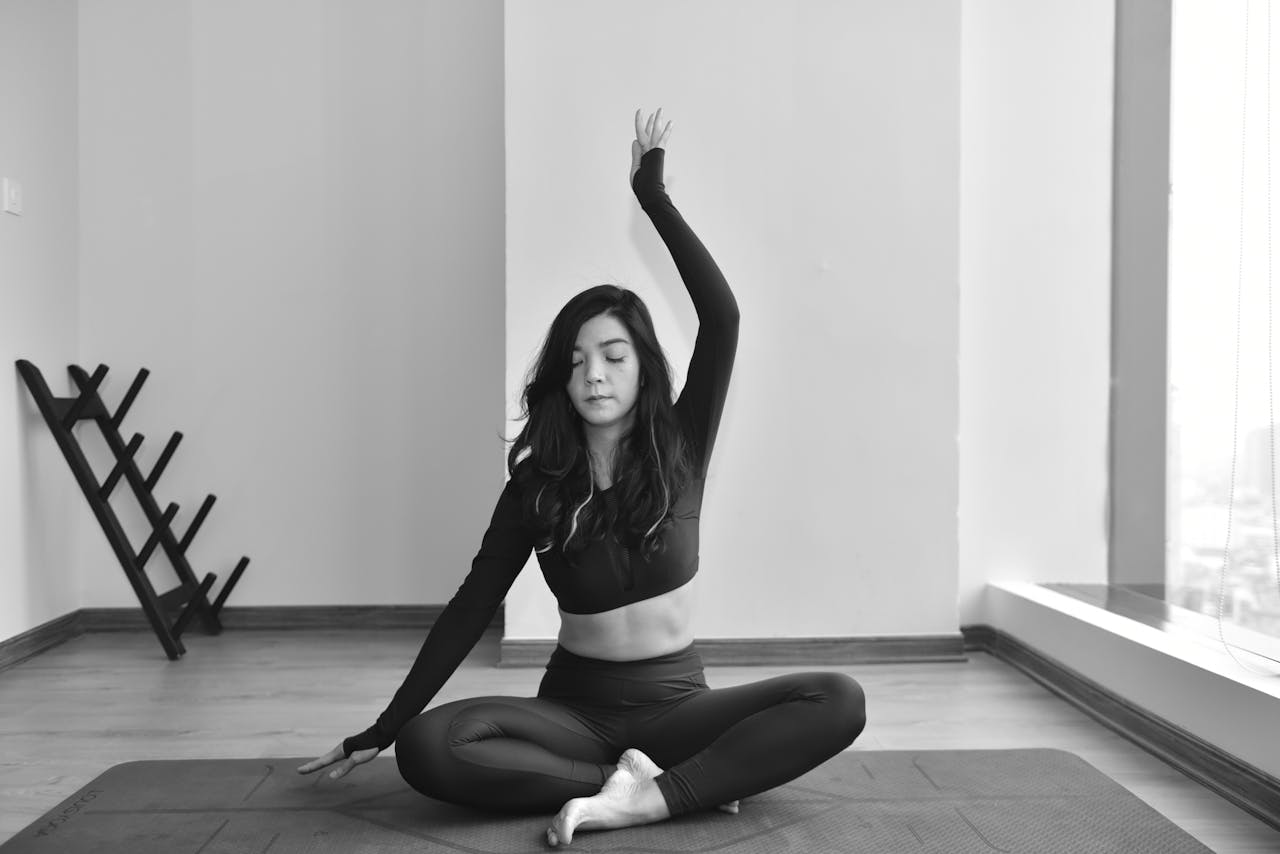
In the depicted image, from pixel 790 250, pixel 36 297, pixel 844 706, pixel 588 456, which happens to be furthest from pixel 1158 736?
pixel 36 297

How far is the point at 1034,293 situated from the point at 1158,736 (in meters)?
1.50

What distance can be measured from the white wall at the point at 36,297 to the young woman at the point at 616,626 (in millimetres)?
1949

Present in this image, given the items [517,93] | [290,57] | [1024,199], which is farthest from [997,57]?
[290,57]

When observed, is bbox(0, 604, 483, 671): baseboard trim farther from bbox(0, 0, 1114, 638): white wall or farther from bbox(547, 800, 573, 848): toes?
bbox(547, 800, 573, 848): toes

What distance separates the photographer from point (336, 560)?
382 centimetres

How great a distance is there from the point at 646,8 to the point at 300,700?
2.12m

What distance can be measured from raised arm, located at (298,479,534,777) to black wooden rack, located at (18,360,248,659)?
1.73m

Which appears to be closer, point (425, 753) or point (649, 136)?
point (425, 753)

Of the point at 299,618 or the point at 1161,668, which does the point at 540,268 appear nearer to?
the point at 299,618

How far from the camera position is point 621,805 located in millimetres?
1830

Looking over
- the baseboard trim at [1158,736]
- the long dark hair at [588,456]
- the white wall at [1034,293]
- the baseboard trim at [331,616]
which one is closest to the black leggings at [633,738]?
the long dark hair at [588,456]

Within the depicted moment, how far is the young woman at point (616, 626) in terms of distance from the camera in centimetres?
187

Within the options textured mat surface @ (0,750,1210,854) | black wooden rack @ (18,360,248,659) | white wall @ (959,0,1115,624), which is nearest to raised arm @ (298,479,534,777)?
textured mat surface @ (0,750,1210,854)

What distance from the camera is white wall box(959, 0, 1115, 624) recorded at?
3402 millimetres
